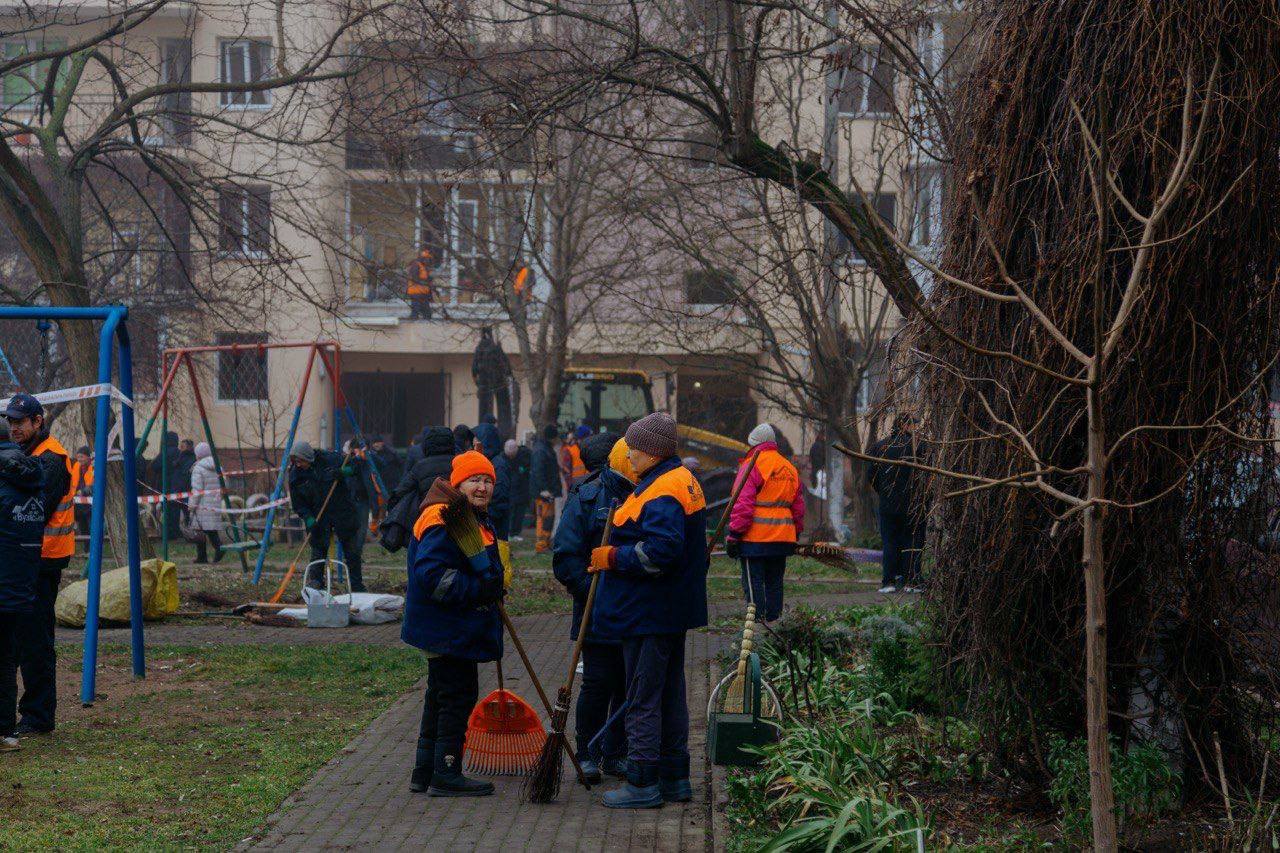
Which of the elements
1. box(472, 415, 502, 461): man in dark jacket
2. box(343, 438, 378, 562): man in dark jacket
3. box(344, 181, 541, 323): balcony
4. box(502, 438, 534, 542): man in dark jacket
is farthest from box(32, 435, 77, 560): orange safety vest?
box(502, 438, 534, 542): man in dark jacket

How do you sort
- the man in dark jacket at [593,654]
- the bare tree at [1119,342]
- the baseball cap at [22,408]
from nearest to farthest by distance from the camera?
the bare tree at [1119,342] → the man in dark jacket at [593,654] → the baseball cap at [22,408]

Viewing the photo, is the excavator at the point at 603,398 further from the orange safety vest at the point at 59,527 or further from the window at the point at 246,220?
the orange safety vest at the point at 59,527

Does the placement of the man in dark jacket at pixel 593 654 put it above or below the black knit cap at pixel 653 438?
below

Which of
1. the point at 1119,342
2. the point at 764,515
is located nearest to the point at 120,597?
the point at 764,515

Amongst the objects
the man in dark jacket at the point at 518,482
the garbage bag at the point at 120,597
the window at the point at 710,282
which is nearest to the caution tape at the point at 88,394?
the garbage bag at the point at 120,597

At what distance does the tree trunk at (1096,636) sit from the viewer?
432cm

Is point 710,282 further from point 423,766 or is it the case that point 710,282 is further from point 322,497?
point 423,766

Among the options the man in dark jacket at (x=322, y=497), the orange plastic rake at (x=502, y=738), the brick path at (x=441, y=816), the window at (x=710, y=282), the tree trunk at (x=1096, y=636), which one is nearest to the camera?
the tree trunk at (x=1096, y=636)

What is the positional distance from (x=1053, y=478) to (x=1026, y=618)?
2.15ft

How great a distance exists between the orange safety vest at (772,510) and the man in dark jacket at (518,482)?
13.5m

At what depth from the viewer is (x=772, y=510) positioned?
11773mm

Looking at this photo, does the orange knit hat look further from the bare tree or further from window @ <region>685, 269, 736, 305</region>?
window @ <region>685, 269, 736, 305</region>

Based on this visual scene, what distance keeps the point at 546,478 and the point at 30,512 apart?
1661cm

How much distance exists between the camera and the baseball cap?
28.1ft
